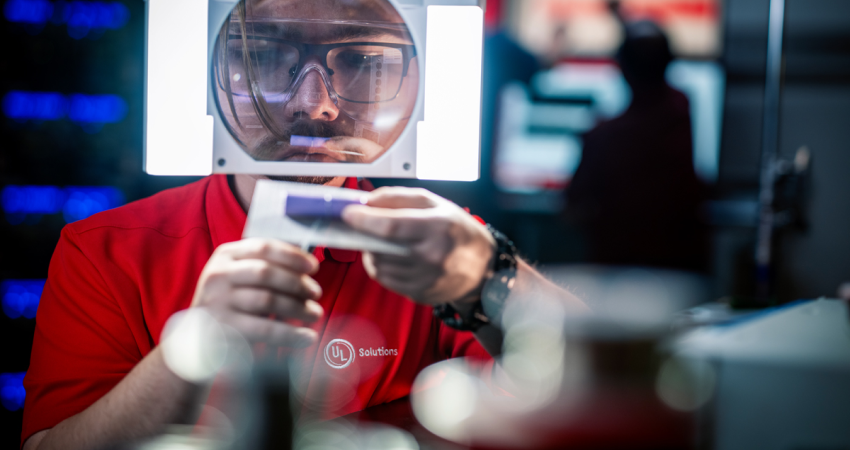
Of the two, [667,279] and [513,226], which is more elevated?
[513,226]

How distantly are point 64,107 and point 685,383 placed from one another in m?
2.05

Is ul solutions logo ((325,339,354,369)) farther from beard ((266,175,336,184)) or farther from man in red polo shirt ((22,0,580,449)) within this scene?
beard ((266,175,336,184))

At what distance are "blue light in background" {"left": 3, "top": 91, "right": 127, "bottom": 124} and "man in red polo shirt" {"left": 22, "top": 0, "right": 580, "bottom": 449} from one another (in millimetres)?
1208

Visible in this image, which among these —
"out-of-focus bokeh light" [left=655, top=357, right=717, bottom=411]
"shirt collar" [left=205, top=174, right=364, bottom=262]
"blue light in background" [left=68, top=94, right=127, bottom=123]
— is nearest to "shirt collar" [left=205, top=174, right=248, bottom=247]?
"shirt collar" [left=205, top=174, right=364, bottom=262]

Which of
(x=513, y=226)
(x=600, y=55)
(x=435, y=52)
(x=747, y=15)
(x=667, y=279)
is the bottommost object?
(x=667, y=279)

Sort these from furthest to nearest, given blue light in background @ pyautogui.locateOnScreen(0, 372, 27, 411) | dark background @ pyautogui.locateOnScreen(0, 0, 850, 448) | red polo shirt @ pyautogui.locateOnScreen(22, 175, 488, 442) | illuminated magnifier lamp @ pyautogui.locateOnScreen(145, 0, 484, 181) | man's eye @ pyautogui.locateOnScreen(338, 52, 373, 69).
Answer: dark background @ pyautogui.locateOnScreen(0, 0, 850, 448) → blue light in background @ pyautogui.locateOnScreen(0, 372, 27, 411) → red polo shirt @ pyautogui.locateOnScreen(22, 175, 488, 442) → man's eye @ pyautogui.locateOnScreen(338, 52, 373, 69) → illuminated magnifier lamp @ pyautogui.locateOnScreen(145, 0, 484, 181)

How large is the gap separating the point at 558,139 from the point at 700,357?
2291 millimetres

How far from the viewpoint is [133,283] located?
816mm

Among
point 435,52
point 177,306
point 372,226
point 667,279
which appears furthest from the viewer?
point 667,279

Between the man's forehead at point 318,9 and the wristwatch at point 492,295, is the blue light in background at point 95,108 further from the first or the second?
the wristwatch at point 492,295

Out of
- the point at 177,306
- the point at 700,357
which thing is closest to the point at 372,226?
the point at 700,357

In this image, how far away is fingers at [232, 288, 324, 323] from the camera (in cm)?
45

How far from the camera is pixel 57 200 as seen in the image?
1891 millimetres

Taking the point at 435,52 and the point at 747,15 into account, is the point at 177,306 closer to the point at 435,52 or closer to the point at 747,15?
the point at 435,52
